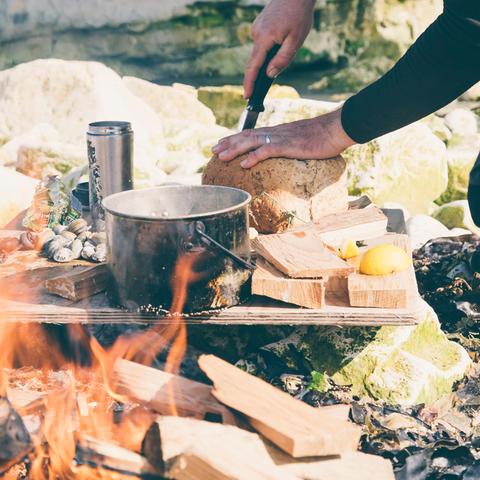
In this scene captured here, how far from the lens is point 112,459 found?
8.74ft

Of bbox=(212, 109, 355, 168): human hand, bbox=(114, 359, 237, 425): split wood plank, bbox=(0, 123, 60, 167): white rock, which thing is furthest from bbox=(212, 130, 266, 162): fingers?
→ bbox=(0, 123, 60, 167): white rock

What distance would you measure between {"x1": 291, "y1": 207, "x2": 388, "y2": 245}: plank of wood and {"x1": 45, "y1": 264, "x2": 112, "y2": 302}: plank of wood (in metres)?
1.06

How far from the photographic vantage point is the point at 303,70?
14867mm

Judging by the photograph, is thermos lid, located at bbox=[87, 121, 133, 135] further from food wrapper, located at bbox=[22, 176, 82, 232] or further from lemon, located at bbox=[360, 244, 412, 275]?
lemon, located at bbox=[360, 244, 412, 275]

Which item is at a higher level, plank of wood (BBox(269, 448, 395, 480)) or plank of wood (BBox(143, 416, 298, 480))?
plank of wood (BBox(143, 416, 298, 480))

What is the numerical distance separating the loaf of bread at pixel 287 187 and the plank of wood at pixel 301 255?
2.24 ft

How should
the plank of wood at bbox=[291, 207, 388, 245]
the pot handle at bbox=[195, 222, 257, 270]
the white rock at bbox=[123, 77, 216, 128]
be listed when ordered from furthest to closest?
1. the white rock at bbox=[123, 77, 216, 128]
2. the plank of wood at bbox=[291, 207, 388, 245]
3. the pot handle at bbox=[195, 222, 257, 270]

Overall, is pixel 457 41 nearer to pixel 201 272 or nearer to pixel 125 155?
pixel 201 272

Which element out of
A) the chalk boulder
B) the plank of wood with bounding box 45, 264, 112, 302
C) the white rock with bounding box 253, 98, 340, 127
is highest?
the white rock with bounding box 253, 98, 340, 127

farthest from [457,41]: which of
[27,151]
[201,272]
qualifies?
[27,151]

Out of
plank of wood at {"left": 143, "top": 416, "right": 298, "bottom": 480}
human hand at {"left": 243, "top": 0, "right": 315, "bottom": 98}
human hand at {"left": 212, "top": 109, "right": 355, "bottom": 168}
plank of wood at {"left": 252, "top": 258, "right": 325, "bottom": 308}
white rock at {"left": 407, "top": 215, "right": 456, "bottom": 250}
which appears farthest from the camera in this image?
white rock at {"left": 407, "top": 215, "right": 456, "bottom": 250}

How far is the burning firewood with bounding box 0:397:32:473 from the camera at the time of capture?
273cm

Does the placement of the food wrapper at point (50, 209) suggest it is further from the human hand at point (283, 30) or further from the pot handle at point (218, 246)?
the pot handle at point (218, 246)

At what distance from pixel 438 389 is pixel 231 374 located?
5.16 feet
